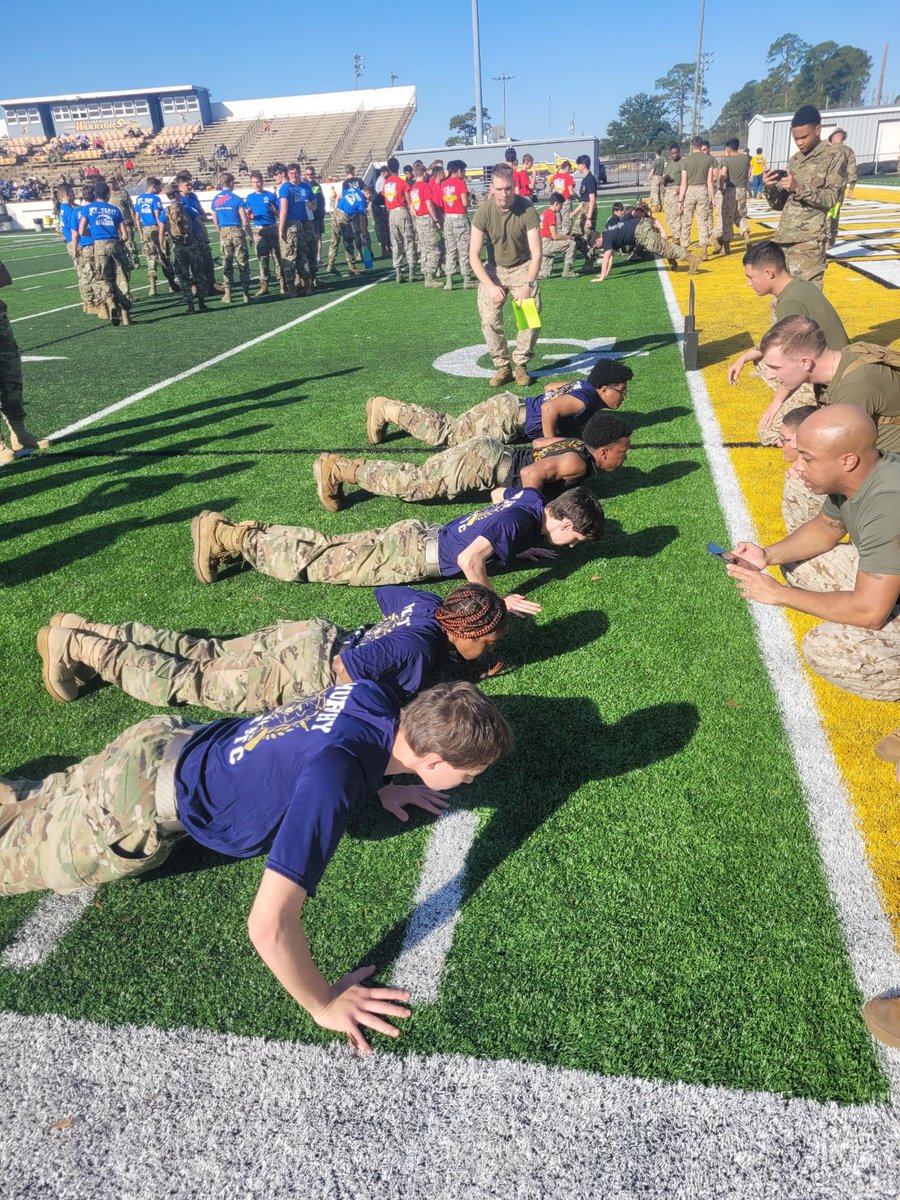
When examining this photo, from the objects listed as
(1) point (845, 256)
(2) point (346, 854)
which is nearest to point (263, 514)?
(2) point (346, 854)

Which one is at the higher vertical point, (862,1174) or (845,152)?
(845,152)

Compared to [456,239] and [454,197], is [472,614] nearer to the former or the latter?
[454,197]

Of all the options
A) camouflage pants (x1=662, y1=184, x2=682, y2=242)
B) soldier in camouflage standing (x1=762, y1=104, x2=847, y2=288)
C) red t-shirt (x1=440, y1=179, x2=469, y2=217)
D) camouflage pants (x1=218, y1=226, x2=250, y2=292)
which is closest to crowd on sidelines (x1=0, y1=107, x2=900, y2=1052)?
soldier in camouflage standing (x1=762, y1=104, x2=847, y2=288)

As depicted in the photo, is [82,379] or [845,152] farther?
[82,379]

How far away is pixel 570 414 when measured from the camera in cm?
633

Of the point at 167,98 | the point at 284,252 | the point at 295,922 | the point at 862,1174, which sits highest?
the point at 167,98

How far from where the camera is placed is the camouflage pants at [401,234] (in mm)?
17719

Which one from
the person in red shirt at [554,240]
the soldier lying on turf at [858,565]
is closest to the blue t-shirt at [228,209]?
the person in red shirt at [554,240]

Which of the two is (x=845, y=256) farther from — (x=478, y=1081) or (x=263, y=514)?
(x=478, y=1081)

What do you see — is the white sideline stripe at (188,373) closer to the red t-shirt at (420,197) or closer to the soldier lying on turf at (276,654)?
the red t-shirt at (420,197)

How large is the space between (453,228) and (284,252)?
372 cm

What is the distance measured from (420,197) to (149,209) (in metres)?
5.95

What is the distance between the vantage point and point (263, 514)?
6.22 metres

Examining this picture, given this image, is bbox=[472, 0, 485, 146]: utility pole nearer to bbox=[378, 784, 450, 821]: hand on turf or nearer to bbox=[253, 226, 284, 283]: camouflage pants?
bbox=[253, 226, 284, 283]: camouflage pants
